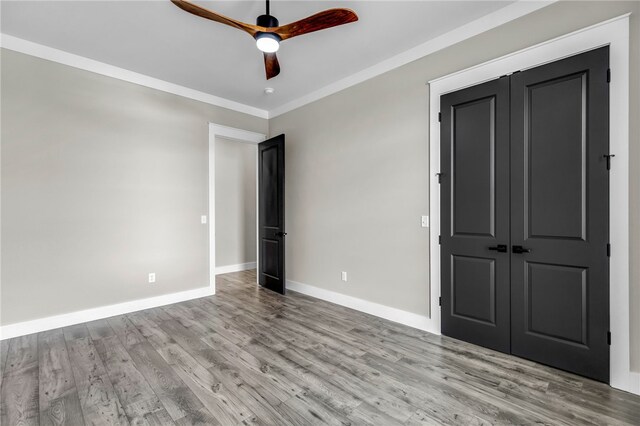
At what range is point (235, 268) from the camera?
20.6 ft

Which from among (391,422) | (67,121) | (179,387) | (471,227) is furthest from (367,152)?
(67,121)

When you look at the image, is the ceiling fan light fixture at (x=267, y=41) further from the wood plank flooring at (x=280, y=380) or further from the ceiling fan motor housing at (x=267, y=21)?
the wood plank flooring at (x=280, y=380)

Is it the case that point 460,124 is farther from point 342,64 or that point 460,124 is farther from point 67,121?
point 67,121

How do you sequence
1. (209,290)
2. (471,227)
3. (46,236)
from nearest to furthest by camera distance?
(471,227)
(46,236)
(209,290)

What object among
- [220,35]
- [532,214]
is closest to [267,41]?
[220,35]

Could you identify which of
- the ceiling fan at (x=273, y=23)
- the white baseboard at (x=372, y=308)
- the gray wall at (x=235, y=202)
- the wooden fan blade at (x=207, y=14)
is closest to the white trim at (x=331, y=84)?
the ceiling fan at (x=273, y=23)

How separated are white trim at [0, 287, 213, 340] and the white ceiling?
2960 mm

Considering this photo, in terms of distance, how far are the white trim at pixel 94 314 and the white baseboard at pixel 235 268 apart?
1.65 metres

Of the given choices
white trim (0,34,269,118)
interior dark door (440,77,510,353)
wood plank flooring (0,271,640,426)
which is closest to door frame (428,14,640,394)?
wood plank flooring (0,271,640,426)

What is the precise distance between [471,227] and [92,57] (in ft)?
15.0

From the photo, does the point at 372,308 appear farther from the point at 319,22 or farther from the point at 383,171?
the point at 319,22

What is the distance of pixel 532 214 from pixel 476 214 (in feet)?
1.42

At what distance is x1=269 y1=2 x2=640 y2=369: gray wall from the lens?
230cm

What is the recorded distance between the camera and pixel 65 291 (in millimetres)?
3262
